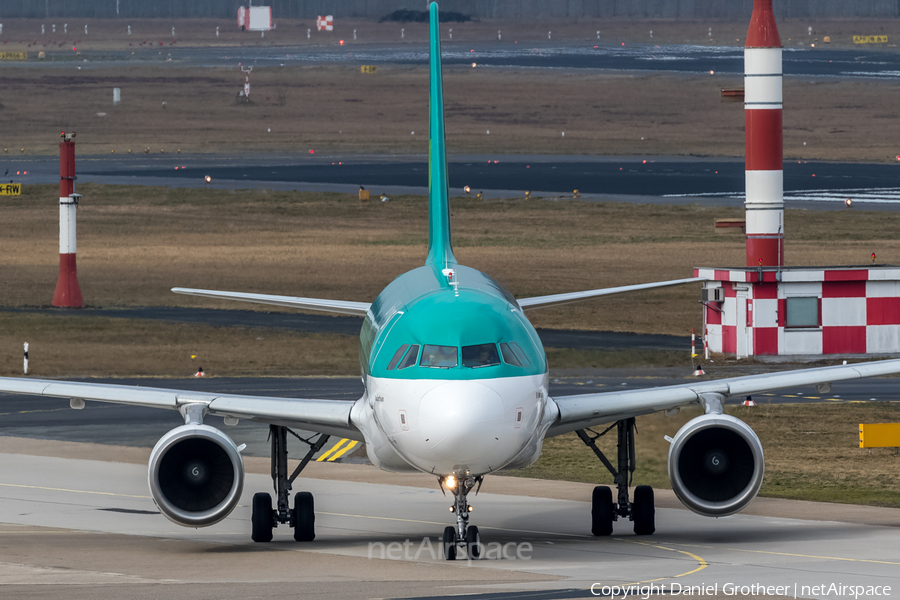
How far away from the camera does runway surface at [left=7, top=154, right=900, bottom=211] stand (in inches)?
3802

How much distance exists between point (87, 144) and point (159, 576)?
11735 centimetres

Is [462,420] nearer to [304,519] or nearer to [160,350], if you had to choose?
[304,519]

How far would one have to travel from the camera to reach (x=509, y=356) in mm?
19609

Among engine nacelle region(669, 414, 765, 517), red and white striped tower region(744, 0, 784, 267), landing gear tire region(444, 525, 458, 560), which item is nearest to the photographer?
landing gear tire region(444, 525, 458, 560)

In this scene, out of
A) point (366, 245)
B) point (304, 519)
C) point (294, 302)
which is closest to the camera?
point (304, 519)

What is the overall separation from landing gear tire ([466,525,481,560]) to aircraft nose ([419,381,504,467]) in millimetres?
1881

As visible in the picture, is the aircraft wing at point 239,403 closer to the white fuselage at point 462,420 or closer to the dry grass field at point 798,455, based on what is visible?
the white fuselage at point 462,420

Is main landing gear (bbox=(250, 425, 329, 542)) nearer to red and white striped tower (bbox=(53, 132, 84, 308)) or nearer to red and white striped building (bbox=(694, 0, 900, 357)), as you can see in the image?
red and white striped building (bbox=(694, 0, 900, 357))

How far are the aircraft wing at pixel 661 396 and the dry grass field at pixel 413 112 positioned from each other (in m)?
100

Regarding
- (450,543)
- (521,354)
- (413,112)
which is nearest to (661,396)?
(521,354)

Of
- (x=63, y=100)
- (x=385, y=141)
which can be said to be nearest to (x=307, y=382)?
(x=385, y=141)

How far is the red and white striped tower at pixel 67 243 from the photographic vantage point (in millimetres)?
59250

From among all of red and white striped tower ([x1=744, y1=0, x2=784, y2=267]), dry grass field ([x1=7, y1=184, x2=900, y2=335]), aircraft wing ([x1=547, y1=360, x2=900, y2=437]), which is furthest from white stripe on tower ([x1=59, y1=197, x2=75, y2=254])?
aircraft wing ([x1=547, y1=360, x2=900, y2=437])

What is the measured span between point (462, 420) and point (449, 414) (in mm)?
196
